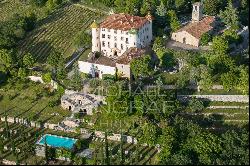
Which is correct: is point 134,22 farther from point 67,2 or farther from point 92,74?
point 67,2

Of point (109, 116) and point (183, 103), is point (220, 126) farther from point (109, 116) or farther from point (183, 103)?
point (109, 116)

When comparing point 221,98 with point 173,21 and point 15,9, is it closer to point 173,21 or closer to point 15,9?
point 173,21

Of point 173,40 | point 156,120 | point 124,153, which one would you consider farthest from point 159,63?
point 124,153

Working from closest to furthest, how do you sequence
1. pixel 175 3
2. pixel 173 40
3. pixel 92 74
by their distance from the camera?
pixel 92 74 → pixel 173 40 → pixel 175 3

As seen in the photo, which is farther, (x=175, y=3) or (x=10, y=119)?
(x=175, y=3)

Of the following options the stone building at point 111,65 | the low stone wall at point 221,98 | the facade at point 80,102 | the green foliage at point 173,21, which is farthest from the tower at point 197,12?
the facade at point 80,102

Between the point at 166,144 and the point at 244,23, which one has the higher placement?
the point at 244,23

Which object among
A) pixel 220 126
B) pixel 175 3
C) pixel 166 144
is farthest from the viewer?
pixel 175 3

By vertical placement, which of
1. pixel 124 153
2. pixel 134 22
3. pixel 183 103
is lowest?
pixel 124 153
